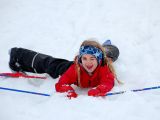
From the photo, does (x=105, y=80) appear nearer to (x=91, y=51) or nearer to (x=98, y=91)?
(x=98, y=91)

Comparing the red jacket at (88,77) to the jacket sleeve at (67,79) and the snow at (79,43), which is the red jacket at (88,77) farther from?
the snow at (79,43)

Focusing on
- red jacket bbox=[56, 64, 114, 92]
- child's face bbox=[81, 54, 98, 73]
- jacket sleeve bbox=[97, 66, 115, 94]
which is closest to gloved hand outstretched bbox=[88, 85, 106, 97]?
jacket sleeve bbox=[97, 66, 115, 94]

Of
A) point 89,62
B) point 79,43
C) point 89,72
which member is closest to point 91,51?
point 89,62

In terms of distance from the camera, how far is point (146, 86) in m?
3.18

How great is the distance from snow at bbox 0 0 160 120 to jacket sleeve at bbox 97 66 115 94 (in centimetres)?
10

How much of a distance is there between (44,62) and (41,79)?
0.67 feet

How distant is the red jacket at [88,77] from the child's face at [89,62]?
87 millimetres

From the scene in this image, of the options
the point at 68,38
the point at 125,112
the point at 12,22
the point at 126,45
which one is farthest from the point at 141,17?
the point at 125,112

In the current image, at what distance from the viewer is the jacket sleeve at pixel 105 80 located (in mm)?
2987

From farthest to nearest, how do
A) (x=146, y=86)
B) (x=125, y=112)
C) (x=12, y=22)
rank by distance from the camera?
(x=12, y=22) → (x=146, y=86) → (x=125, y=112)

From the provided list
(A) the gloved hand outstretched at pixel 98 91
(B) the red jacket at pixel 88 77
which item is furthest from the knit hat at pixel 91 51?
(A) the gloved hand outstretched at pixel 98 91

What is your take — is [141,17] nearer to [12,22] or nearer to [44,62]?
[44,62]

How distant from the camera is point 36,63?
3729 mm

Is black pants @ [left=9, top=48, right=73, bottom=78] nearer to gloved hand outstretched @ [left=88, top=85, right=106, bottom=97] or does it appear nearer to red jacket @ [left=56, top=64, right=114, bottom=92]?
red jacket @ [left=56, top=64, right=114, bottom=92]
